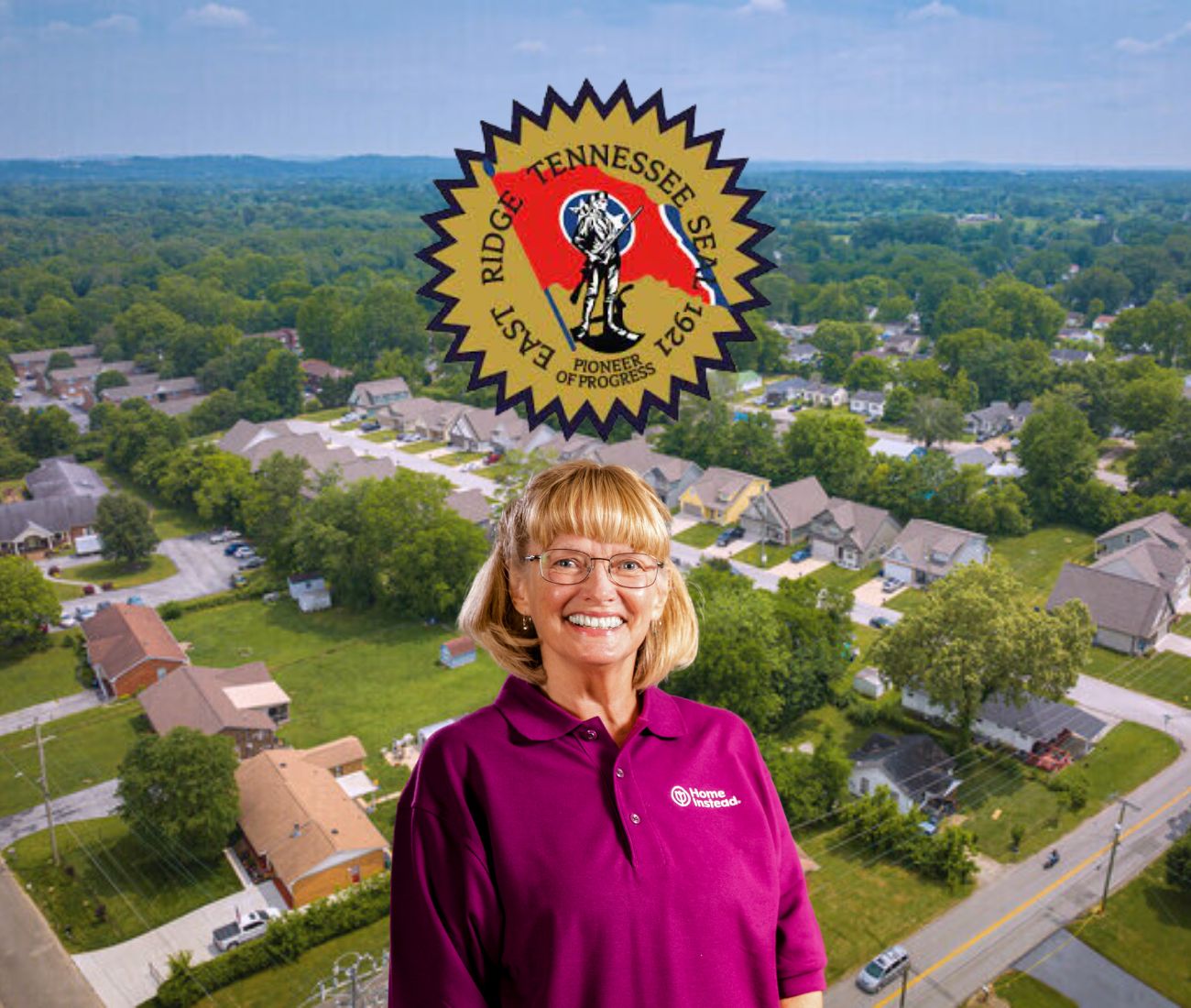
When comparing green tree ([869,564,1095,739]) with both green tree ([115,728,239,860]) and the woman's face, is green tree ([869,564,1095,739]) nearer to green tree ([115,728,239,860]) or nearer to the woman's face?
green tree ([115,728,239,860])

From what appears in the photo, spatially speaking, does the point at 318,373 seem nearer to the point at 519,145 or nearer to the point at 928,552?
the point at 928,552

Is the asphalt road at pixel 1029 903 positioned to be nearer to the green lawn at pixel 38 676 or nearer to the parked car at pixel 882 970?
the parked car at pixel 882 970

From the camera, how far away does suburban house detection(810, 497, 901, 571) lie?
98.6ft

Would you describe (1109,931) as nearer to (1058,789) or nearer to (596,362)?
(1058,789)

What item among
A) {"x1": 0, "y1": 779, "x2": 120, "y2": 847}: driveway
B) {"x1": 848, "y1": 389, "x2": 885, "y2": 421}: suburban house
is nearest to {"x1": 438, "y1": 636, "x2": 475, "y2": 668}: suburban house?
{"x1": 0, "y1": 779, "x2": 120, "y2": 847}: driveway

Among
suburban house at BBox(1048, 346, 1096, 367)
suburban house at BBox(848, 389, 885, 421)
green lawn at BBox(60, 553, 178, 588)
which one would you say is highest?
suburban house at BBox(1048, 346, 1096, 367)

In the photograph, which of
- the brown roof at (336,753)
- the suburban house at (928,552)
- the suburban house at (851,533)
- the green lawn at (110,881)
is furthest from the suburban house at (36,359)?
the suburban house at (928,552)

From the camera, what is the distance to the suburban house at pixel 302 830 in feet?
55.6

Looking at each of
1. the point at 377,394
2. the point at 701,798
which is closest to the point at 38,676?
the point at 377,394

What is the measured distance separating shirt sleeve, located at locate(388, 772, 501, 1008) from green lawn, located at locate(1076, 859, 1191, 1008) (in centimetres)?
1582

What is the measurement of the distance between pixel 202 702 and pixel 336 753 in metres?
3.57

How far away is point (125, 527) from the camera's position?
101 ft

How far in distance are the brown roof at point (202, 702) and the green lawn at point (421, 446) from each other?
20698 millimetres

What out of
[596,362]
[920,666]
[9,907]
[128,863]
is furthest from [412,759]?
[596,362]
